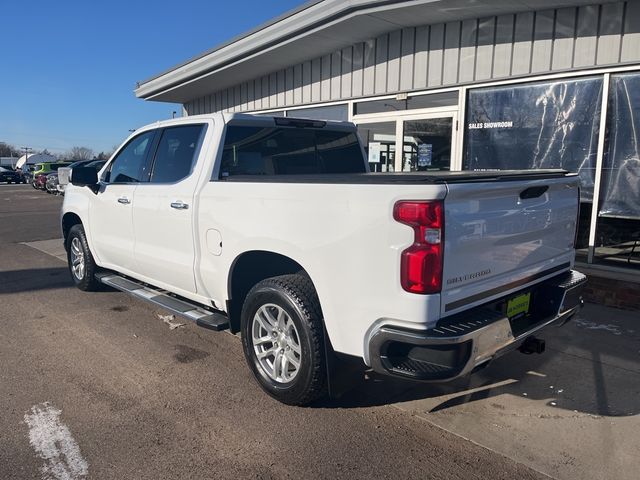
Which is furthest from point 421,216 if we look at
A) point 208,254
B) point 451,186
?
point 208,254

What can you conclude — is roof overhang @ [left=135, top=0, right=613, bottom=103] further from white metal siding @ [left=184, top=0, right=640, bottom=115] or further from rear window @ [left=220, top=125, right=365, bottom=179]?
rear window @ [left=220, top=125, right=365, bottom=179]

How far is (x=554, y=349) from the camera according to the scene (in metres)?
4.70

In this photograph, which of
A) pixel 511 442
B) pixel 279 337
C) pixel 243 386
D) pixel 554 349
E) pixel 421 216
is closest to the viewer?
pixel 421 216

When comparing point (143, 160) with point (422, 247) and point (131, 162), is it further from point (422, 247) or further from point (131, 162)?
point (422, 247)

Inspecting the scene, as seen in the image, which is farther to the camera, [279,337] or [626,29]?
[626,29]

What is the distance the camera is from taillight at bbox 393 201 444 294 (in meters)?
2.62

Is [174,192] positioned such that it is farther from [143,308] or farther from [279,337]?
[143,308]

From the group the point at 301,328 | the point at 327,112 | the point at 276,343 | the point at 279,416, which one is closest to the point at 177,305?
the point at 276,343

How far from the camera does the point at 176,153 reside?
4.61 meters

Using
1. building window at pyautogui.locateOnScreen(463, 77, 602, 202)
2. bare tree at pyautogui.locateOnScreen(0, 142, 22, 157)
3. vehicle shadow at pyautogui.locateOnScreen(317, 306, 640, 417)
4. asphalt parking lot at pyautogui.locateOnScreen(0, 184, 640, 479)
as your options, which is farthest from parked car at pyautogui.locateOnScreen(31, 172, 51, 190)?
bare tree at pyautogui.locateOnScreen(0, 142, 22, 157)

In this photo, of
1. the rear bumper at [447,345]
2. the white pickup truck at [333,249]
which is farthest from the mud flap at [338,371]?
the rear bumper at [447,345]

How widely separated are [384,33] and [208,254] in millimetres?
5487

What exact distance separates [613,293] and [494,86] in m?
3.02

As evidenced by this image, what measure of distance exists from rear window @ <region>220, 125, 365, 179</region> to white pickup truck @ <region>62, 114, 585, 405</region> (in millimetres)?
13
